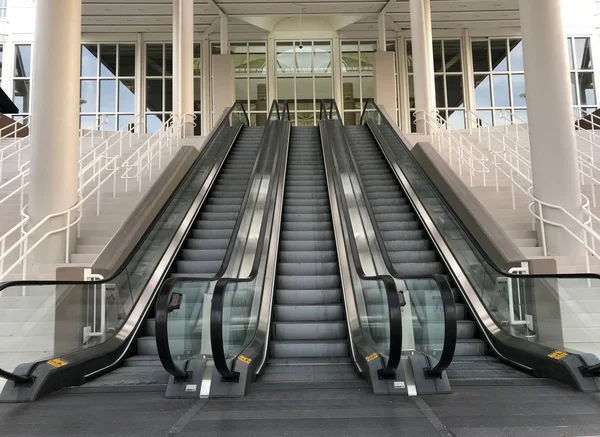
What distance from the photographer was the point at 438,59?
77.2 feet

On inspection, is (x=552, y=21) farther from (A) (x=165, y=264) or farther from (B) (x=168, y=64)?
(B) (x=168, y=64)

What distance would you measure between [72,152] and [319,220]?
4.25 metres

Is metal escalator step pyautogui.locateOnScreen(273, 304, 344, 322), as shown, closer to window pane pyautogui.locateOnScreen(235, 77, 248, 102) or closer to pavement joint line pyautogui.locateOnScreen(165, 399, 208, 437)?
pavement joint line pyautogui.locateOnScreen(165, 399, 208, 437)

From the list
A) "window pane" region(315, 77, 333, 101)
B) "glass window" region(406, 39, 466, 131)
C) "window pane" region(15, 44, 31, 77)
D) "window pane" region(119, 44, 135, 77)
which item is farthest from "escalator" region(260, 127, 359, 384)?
"window pane" region(15, 44, 31, 77)

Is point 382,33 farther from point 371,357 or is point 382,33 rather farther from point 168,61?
point 371,357

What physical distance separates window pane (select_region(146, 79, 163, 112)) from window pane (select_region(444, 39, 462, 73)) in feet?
46.0

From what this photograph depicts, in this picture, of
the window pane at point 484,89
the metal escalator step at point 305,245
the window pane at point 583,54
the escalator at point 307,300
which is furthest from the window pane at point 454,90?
the metal escalator step at point 305,245

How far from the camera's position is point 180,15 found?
49.5ft

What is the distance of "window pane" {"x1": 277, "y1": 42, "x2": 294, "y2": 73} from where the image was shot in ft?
77.1

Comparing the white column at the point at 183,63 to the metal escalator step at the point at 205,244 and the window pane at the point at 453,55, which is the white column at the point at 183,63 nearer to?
the metal escalator step at the point at 205,244

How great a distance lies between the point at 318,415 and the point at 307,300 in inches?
119

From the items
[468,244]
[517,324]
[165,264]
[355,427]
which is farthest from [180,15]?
[355,427]

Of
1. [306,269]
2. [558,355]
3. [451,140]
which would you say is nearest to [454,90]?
[451,140]

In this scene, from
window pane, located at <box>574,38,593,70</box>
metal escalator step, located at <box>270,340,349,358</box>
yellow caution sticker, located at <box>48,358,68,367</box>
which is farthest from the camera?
window pane, located at <box>574,38,593,70</box>
